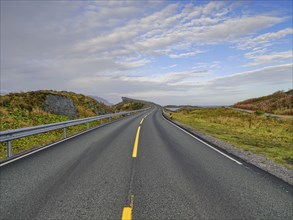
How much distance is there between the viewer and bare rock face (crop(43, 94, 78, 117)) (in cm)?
2509

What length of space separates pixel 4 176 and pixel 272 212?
20.1 ft

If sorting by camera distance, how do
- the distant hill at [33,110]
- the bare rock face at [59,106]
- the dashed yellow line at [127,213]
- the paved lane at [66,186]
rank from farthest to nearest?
the bare rock face at [59,106] < the distant hill at [33,110] < the paved lane at [66,186] < the dashed yellow line at [127,213]

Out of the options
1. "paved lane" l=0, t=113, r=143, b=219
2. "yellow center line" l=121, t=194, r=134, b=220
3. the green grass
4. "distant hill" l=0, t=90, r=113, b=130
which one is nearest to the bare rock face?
"distant hill" l=0, t=90, r=113, b=130

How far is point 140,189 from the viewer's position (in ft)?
16.4

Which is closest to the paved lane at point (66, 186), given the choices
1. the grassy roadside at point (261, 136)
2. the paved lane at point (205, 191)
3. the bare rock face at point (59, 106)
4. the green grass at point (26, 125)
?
the paved lane at point (205, 191)

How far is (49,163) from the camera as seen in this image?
727 centimetres

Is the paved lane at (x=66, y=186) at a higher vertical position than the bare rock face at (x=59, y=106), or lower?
lower

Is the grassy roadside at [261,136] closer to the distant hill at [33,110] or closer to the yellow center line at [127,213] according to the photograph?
the yellow center line at [127,213]

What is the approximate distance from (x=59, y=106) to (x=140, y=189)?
23.5 m

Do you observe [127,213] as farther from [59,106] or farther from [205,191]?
[59,106]

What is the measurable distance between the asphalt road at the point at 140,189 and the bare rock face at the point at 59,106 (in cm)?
1822

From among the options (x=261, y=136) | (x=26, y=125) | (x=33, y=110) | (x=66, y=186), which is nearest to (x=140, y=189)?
(x=66, y=186)

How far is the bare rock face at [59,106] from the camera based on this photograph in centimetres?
2509

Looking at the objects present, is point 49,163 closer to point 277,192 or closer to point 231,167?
point 231,167
